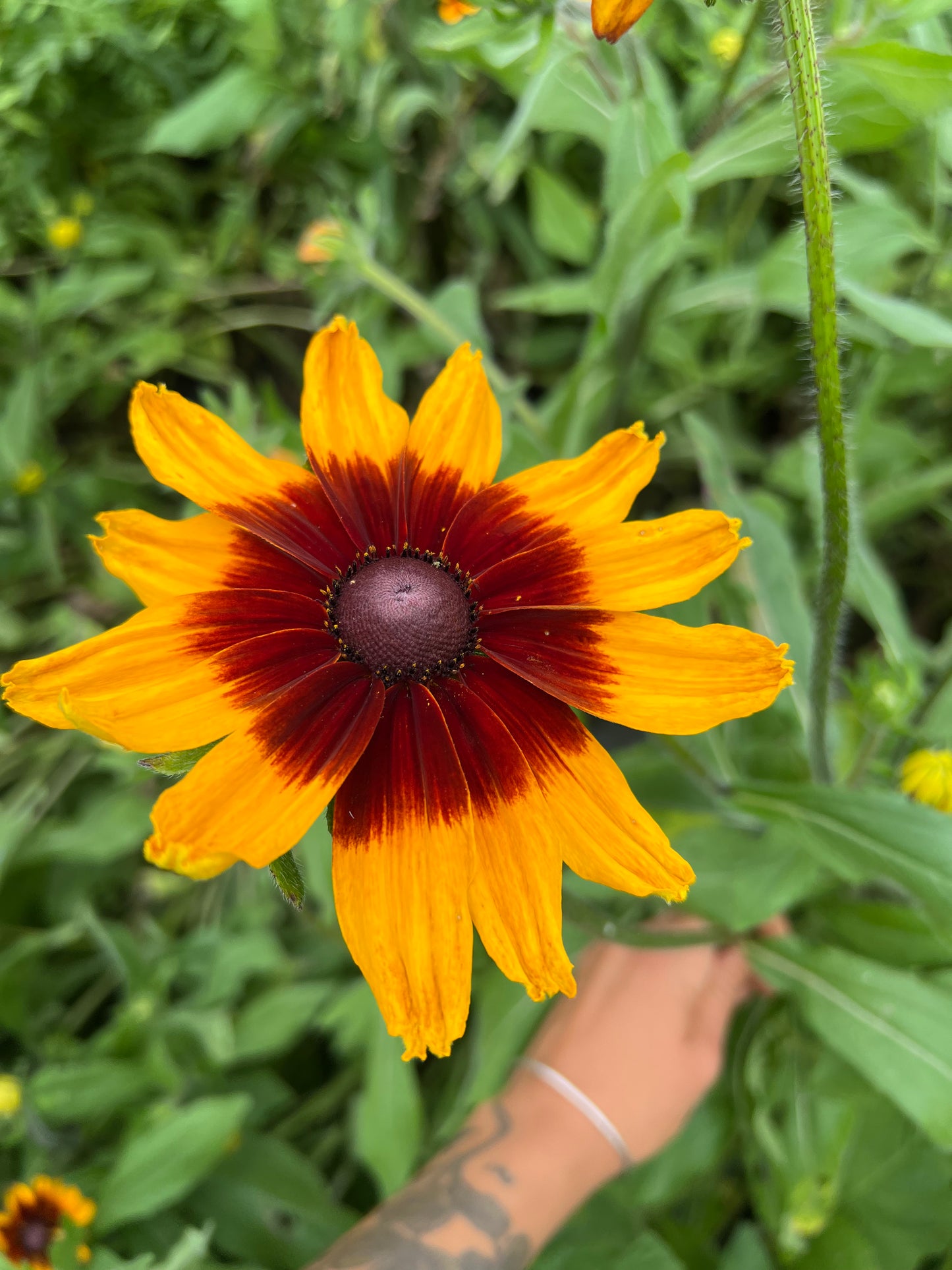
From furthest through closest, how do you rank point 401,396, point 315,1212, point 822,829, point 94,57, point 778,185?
point 401,396 → point 778,185 → point 94,57 → point 315,1212 → point 822,829

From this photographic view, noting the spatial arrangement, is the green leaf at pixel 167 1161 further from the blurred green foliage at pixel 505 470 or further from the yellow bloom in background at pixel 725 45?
the yellow bloom in background at pixel 725 45

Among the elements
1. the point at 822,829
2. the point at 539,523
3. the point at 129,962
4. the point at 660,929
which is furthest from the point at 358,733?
the point at 129,962

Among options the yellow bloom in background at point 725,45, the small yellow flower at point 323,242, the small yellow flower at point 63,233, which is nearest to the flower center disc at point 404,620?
the small yellow flower at point 323,242

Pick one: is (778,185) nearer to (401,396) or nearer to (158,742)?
(401,396)

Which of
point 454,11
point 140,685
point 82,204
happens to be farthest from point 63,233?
point 140,685

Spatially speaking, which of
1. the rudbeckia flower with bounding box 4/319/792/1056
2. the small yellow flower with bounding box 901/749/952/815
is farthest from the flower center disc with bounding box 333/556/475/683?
the small yellow flower with bounding box 901/749/952/815

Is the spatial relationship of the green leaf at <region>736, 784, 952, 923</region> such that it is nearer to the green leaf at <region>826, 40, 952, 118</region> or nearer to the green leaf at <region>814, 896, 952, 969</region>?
the green leaf at <region>814, 896, 952, 969</region>

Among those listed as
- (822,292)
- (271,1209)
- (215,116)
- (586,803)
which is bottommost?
(271,1209)

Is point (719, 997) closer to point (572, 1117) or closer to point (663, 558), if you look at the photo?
point (572, 1117)
